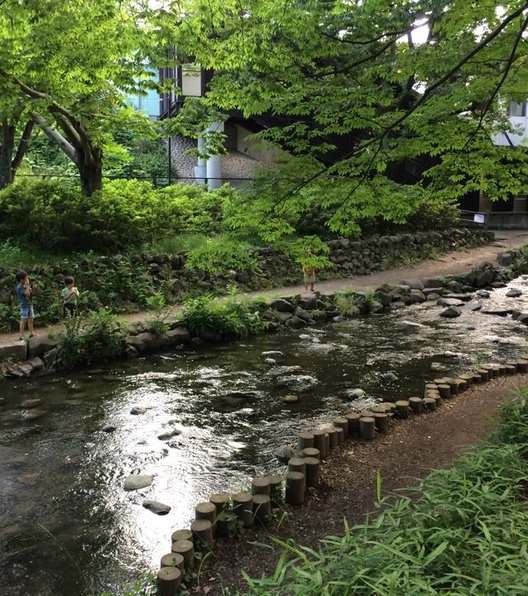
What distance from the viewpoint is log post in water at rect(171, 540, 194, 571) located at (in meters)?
3.62

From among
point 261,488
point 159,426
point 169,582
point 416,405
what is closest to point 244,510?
point 261,488

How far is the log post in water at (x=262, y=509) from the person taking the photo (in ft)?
14.0

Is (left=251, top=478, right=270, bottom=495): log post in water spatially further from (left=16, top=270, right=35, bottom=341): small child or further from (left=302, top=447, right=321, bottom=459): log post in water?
(left=16, top=270, right=35, bottom=341): small child

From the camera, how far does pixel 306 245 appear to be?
6934mm

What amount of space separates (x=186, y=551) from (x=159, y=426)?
10.6 feet

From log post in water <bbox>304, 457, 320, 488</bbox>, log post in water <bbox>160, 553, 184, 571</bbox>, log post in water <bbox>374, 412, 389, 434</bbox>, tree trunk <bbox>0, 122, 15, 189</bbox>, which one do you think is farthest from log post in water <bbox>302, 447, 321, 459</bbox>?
tree trunk <bbox>0, 122, 15, 189</bbox>

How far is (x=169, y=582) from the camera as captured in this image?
3344mm

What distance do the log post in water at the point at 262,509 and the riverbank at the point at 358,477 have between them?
0.10 m

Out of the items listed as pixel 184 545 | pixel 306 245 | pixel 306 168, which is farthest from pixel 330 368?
pixel 184 545

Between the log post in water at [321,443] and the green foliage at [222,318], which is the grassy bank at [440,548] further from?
the green foliage at [222,318]

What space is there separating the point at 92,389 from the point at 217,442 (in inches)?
113

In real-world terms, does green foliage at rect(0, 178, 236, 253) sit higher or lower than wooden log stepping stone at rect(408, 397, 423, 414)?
higher

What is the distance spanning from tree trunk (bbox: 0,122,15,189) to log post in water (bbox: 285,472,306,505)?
48.6 feet

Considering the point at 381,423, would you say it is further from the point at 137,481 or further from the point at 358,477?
the point at 137,481
